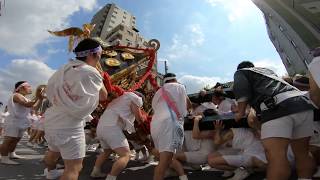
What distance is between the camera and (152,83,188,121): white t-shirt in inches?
199

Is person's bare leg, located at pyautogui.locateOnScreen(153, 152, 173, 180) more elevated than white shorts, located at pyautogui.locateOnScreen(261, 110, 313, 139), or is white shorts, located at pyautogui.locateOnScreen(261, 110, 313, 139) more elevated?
white shorts, located at pyautogui.locateOnScreen(261, 110, 313, 139)

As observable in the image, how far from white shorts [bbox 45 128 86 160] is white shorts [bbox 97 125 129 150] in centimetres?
170

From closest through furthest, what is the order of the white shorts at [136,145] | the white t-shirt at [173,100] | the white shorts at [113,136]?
the white t-shirt at [173,100] < the white shorts at [113,136] < the white shorts at [136,145]

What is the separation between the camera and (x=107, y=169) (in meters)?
6.63

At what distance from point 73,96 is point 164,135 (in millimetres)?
1668

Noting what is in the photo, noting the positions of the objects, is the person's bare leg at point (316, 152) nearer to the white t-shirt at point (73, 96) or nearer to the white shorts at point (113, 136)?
the white shorts at point (113, 136)

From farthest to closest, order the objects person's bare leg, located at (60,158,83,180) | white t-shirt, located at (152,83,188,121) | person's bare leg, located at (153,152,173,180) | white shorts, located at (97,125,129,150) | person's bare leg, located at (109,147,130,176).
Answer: white shorts, located at (97,125,129,150) < white t-shirt, located at (152,83,188,121) < person's bare leg, located at (109,147,130,176) < person's bare leg, located at (153,152,173,180) < person's bare leg, located at (60,158,83,180)

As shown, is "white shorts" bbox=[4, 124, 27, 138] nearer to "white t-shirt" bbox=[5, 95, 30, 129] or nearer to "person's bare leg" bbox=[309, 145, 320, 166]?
"white t-shirt" bbox=[5, 95, 30, 129]

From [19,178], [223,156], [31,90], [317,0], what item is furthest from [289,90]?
[317,0]

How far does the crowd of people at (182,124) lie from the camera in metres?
3.51

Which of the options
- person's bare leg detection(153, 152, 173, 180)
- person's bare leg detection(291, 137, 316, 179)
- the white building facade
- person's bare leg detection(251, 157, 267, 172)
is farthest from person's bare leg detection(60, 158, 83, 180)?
the white building facade

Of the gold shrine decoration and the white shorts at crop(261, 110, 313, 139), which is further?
the gold shrine decoration

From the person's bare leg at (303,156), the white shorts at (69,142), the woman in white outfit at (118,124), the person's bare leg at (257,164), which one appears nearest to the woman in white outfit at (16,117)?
the woman in white outfit at (118,124)

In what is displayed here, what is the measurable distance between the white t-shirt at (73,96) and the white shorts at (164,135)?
58.5 inches
